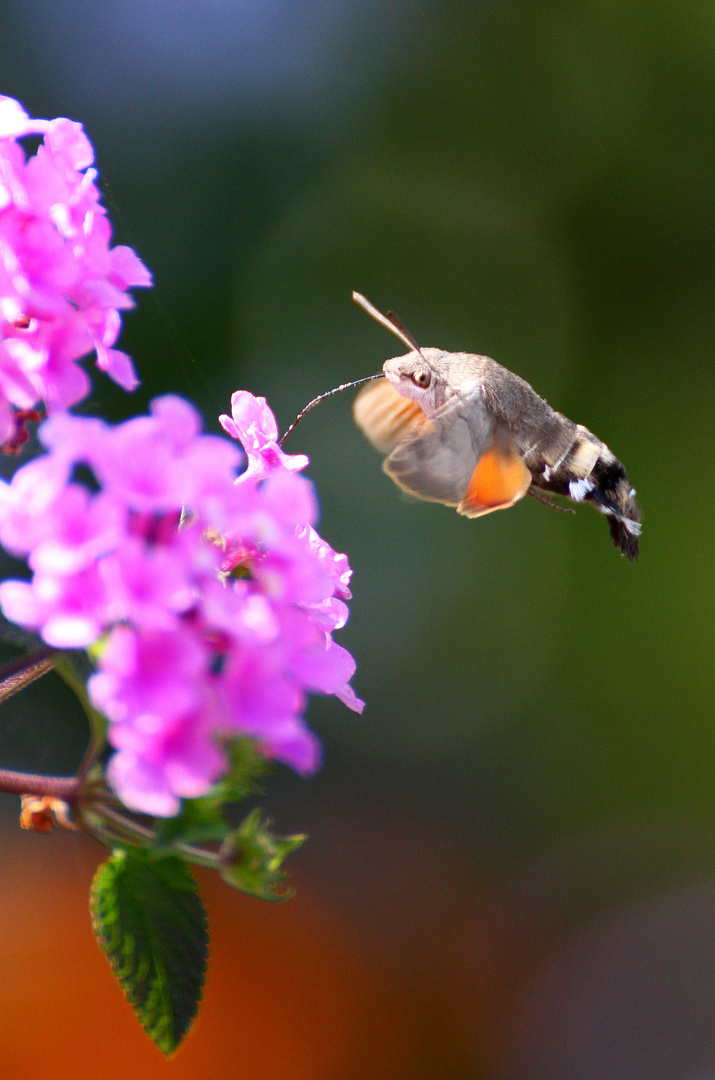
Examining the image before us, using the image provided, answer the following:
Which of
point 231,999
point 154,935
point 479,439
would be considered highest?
point 479,439

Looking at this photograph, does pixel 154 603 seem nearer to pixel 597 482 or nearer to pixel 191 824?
pixel 191 824

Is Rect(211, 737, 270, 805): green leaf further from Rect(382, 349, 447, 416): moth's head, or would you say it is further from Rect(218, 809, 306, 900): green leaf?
Rect(382, 349, 447, 416): moth's head

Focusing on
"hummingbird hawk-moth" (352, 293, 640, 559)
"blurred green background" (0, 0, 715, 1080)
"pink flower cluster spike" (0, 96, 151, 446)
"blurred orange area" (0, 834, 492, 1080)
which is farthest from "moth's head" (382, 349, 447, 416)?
"blurred green background" (0, 0, 715, 1080)

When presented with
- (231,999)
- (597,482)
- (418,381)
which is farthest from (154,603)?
(231,999)

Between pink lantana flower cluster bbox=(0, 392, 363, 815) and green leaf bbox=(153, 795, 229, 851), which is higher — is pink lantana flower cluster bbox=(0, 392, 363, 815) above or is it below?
above

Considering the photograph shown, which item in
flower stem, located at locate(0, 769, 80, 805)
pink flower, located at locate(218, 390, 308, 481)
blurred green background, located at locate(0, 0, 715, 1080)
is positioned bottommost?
blurred green background, located at locate(0, 0, 715, 1080)

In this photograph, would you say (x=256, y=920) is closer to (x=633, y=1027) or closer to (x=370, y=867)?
(x=370, y=867)

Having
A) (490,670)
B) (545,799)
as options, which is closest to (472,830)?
(545,799)
